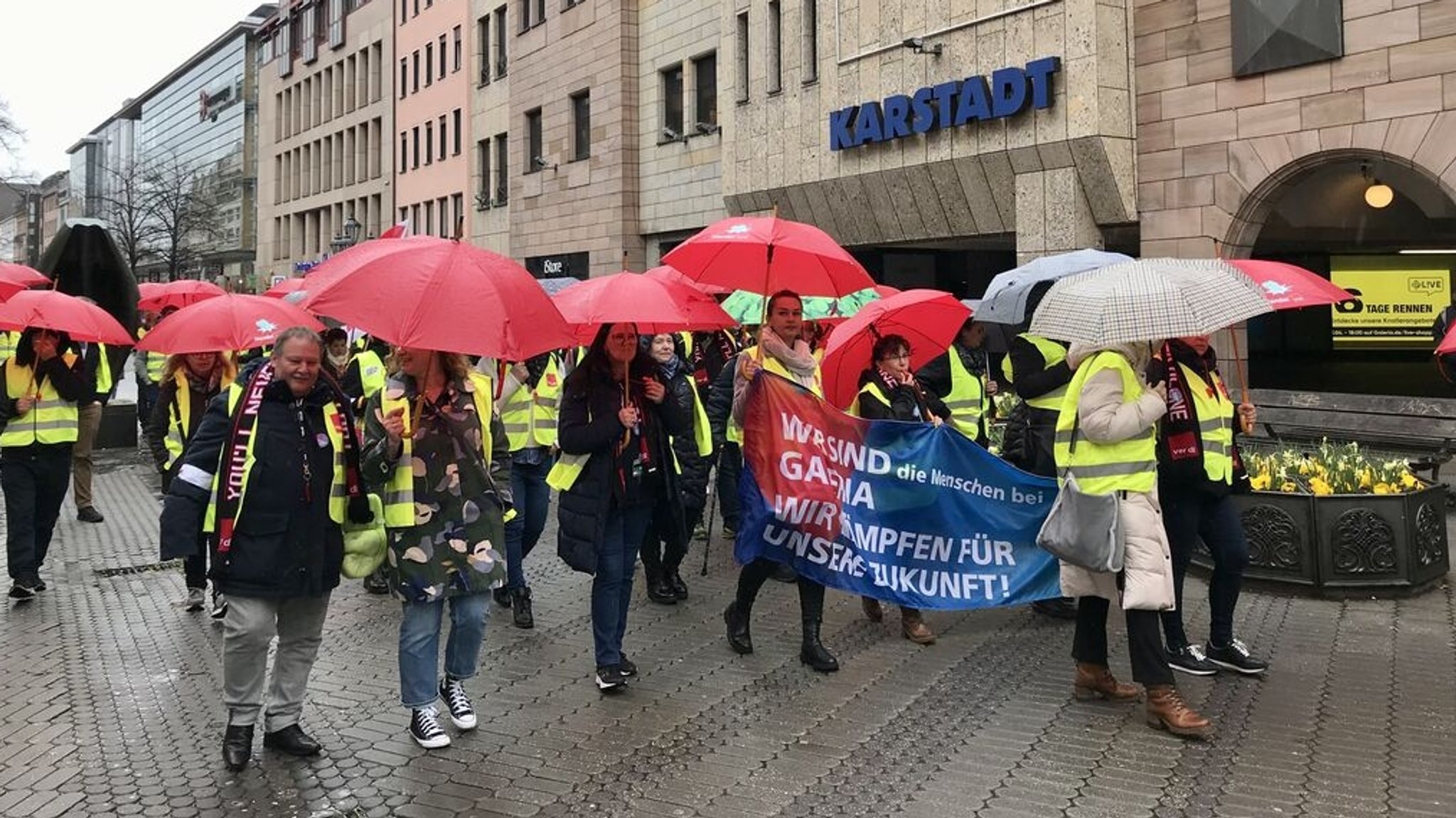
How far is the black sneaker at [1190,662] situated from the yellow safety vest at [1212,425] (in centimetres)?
97

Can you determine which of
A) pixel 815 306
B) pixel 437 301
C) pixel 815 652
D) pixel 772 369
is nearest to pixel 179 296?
pixel 815 306

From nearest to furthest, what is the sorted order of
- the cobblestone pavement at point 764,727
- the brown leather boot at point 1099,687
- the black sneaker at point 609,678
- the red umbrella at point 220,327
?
the cobblestone pavement at point 764,727
the brown leather boot at point 1099,687
the black sneaker at point 609,678
the red umbrella at point 220,327

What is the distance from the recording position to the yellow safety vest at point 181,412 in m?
7.24

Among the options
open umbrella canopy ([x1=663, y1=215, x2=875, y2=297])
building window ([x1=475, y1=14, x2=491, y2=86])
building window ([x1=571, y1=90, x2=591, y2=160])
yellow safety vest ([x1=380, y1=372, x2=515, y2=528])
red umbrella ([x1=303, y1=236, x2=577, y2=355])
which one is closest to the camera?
red umbrella ([x1=303, y1=236, x2=577, y2=355])

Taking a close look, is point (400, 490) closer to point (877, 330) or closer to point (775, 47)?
point (877, 330)

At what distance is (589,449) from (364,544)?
115cm

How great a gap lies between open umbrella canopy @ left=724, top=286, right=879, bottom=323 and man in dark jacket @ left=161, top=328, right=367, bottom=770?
487 cm

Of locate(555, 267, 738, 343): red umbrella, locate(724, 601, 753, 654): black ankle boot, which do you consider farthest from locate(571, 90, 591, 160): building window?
locate(724, 601, 753, 654): black ankle boot

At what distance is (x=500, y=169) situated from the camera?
1388 inches

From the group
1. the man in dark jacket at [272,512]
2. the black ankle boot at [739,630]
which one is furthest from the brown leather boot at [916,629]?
the man in dark jacket at [272,512]

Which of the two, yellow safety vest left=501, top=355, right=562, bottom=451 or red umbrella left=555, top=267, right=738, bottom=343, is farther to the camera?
yellow safety vest left=501, top=355, right=562, bottom=451

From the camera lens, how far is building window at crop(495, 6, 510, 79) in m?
34.8

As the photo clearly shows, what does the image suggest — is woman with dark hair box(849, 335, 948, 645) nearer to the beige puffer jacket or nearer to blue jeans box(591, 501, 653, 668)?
the beige puffer jacket

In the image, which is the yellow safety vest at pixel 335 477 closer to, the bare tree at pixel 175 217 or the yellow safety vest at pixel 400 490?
the yellow safety vest at pixel 400 490
